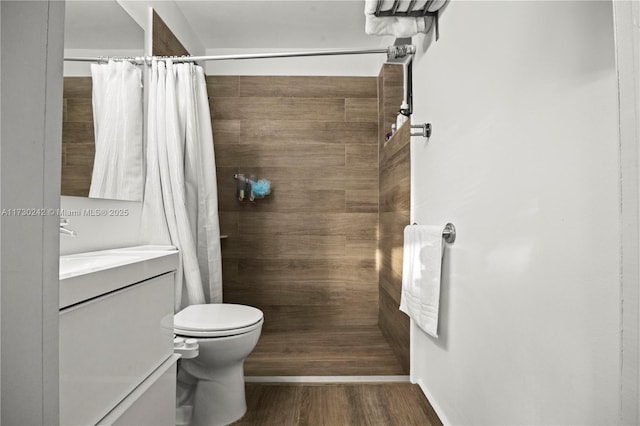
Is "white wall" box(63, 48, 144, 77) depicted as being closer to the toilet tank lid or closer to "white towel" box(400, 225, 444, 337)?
the toilet tank lid

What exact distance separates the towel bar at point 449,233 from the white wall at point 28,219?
1414 mm

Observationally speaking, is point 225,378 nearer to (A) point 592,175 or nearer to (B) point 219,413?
(B) point 219,413

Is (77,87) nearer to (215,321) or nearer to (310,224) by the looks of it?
(215,321)

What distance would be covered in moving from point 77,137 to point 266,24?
182cm

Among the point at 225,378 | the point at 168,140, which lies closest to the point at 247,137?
the point at 168,140

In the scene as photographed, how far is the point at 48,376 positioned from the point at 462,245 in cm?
136

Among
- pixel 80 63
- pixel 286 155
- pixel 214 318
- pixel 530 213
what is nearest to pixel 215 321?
pixel 214 318

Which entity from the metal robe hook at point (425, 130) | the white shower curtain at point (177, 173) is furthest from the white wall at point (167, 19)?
the metal robe hook at point (425, 130)

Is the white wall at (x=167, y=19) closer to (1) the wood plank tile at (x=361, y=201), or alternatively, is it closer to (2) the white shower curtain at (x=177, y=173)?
(2) the white shower curtain at (x=177, y=173)

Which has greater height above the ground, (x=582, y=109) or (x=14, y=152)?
(x=582, y=109)

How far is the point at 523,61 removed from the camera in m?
1.00

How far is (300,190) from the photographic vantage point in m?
3.28

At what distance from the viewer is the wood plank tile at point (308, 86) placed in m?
3.27

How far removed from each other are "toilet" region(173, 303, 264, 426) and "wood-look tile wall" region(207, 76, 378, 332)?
1.43 metres
